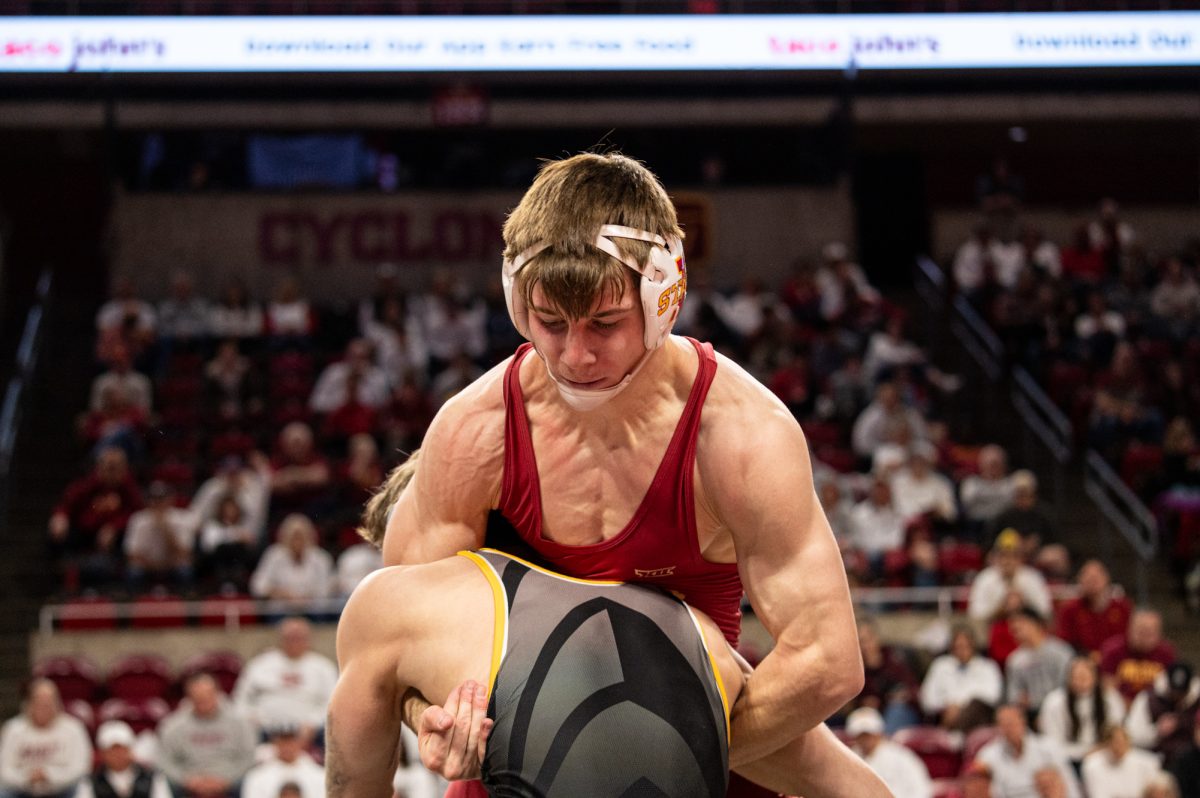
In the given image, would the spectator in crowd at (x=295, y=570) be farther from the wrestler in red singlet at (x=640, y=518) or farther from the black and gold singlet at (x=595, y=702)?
the black and gold singlet at (x=595, y=702)

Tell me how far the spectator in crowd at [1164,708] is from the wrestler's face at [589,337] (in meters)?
7.39

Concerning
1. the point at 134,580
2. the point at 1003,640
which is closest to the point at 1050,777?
the point at 1003,640

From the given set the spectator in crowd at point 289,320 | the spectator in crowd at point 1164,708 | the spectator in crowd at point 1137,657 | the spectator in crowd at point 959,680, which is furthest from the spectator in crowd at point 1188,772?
the spectator in crowd at point 289,320

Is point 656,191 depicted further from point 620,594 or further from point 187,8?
point 187,8

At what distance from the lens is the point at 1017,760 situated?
9.34 meters

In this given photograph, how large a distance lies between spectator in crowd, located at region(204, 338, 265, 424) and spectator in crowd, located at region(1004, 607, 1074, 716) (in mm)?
6719

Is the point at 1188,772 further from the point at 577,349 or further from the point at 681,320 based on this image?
the point at 577,349

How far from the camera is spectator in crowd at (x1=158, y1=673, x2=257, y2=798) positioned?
937cm

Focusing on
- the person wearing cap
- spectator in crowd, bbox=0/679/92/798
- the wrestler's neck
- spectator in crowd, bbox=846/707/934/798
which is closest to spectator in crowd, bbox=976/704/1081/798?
spectator in crowd, bbox=846/707/934/798

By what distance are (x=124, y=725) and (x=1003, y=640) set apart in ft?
17.7

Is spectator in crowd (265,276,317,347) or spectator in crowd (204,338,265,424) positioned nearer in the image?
spectator in crowd (204,338,265,424)

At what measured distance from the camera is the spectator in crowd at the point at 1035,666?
1024cm

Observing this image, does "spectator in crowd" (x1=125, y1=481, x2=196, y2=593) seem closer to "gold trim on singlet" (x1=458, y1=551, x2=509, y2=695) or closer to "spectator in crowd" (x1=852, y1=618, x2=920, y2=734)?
"spectator in crowd" (x1=852, y1=618, x2=920, y2=734)

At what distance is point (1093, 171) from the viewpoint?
20203 millimetres
